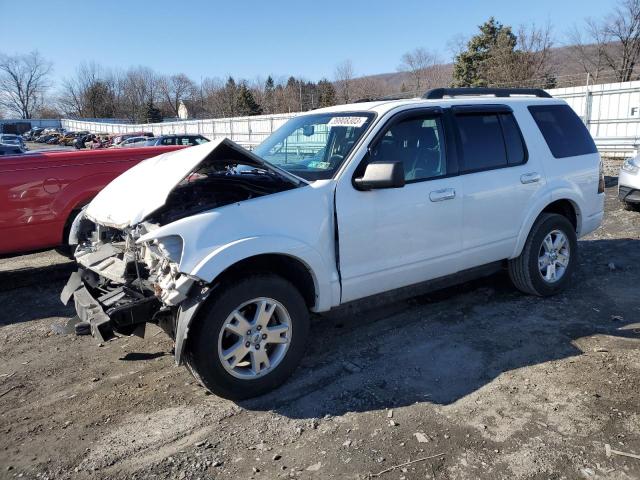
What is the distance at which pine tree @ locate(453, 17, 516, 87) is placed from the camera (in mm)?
42906

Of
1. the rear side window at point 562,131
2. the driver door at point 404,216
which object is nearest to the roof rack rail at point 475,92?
the rear side window at point 562,131

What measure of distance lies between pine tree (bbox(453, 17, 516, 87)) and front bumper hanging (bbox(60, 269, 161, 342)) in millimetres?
43466

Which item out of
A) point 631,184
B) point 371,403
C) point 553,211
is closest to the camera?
point 371,403

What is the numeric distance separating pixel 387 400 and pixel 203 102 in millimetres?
101783

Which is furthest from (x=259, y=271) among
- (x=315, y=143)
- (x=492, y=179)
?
(x=492, y=179)

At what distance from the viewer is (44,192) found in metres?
6.09

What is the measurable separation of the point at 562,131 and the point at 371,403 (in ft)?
11.9

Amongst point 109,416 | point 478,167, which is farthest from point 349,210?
point 109,416

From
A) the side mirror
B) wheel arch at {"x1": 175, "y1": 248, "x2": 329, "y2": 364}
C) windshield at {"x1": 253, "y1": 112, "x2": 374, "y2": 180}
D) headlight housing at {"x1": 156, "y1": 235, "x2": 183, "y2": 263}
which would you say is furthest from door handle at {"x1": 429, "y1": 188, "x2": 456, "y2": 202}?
headlight housing at {"x1": 156, "y1": 235, "x2": 183, "y2": 263}

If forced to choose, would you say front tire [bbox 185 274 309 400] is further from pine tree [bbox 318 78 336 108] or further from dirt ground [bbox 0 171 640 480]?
pine tree [bbox 318 78 336 108]

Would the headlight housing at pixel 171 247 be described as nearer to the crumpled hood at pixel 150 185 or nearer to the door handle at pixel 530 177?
the crumpled hood at pixel 150 185

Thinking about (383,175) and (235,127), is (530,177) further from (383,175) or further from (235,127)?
(235,127)

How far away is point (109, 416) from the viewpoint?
3344 mm

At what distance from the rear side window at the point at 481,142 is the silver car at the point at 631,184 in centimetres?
551
